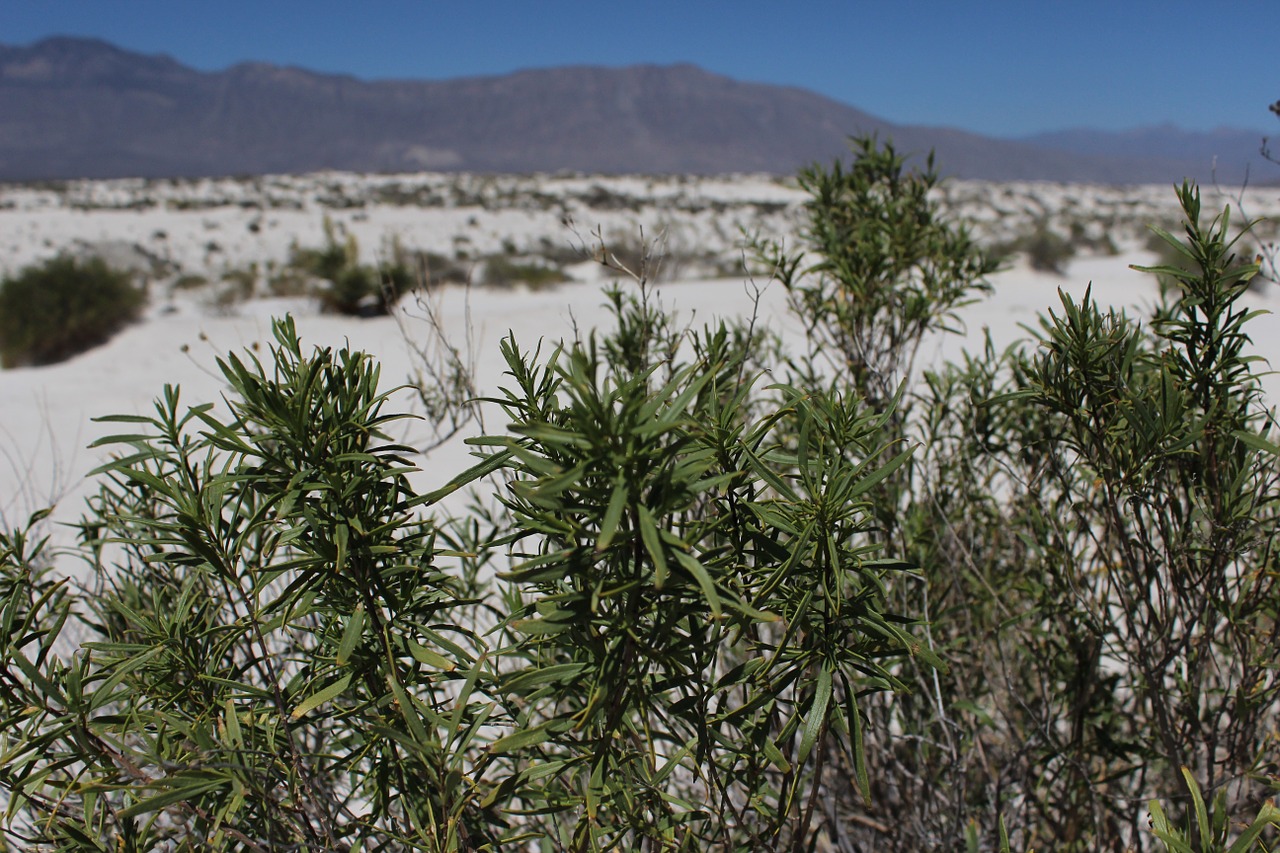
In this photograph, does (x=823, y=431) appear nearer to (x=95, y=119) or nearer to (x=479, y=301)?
(x=479, y=301)

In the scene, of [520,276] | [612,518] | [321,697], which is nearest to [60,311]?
[520,276]

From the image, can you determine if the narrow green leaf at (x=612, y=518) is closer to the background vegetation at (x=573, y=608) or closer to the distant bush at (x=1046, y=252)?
the background vegetation at (x=573, y=608)

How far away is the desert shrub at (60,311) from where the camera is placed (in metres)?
9.64

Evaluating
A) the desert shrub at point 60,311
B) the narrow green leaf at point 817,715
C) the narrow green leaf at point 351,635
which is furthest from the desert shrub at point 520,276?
the narrow green leaf at point 817,715

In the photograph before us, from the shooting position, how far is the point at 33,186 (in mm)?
40125

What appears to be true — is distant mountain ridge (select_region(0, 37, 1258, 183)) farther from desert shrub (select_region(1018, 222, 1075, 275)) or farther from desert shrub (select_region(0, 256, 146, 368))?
desert shrub (select_region(0, 256, 146, 368))

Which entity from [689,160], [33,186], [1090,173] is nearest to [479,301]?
[33,186]

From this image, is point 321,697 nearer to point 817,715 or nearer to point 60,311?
point 817,715

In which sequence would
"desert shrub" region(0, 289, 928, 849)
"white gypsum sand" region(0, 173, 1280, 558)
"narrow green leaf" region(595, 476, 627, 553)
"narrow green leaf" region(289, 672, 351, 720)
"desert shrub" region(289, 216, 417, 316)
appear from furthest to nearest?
"desert shrub" region(289, 216, 417, 316) → "white gypsum sand" region(0, 173, 1280, 558) → "narrow green leaf" region(289, 672, 351, 720) → "desert shrub" region(0, 289, 928, 849) → "narrow green leaf" region(595, 476, 627, 553)

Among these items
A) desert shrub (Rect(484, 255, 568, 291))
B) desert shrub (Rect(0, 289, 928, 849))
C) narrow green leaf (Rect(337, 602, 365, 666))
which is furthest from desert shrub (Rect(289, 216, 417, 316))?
narrow green leaf (Rect(337, 602, 365, 666))

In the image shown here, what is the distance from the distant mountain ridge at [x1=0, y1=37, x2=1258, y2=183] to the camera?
12775cm

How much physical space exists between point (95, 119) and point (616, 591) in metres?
190

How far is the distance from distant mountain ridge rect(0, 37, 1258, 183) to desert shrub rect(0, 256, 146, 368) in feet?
351

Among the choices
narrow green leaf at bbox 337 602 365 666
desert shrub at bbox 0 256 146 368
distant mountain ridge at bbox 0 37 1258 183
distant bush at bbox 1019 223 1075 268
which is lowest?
desert shrub at bbox 0 256 146 368
